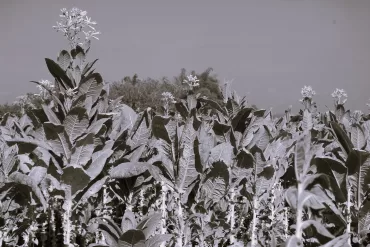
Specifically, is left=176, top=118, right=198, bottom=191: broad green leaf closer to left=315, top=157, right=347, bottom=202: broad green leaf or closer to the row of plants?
the row of plants

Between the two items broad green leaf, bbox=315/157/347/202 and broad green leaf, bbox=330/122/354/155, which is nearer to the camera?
broad green leaf, bbox=315/157/347/202

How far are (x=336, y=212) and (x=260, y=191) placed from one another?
1027 millimetres

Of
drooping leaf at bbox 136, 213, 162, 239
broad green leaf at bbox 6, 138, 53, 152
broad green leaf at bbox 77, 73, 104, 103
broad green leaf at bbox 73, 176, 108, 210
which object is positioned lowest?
drooping leaf at bbox 136, 213, 162, 239

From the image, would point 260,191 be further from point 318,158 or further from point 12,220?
point 12,220

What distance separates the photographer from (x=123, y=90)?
26.4 m

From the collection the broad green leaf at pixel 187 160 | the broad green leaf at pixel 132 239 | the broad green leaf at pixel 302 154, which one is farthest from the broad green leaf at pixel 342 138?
the broad green leaf at pixel 132 239

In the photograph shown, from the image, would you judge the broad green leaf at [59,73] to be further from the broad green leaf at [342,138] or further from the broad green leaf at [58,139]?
the broad green leaf at [342,138]

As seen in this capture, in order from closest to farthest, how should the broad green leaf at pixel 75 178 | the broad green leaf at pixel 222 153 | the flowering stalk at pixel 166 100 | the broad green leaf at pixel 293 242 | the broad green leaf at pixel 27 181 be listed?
the broad green leaf at pixel 293 242 → the broad green leaf at pixel 75 178 → the broad green leaf at pixel 27 181 → the broad green leaf at pixel 222 153 → the flowering stalk at pixel 166 100

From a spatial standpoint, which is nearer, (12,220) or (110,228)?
(110,228)

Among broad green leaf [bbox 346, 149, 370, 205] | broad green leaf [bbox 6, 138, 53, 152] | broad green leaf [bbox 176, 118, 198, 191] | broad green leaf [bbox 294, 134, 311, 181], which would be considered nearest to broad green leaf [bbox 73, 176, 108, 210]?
broad green leaf [bbox 6, 138, 53, 152]

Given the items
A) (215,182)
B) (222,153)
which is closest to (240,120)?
(222,153)

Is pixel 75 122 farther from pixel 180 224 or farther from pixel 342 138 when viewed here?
pixel 342 138

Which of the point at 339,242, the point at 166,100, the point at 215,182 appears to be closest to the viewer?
the point at 339,242

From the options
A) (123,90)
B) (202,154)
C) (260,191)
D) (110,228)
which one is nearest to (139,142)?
(202,154)
